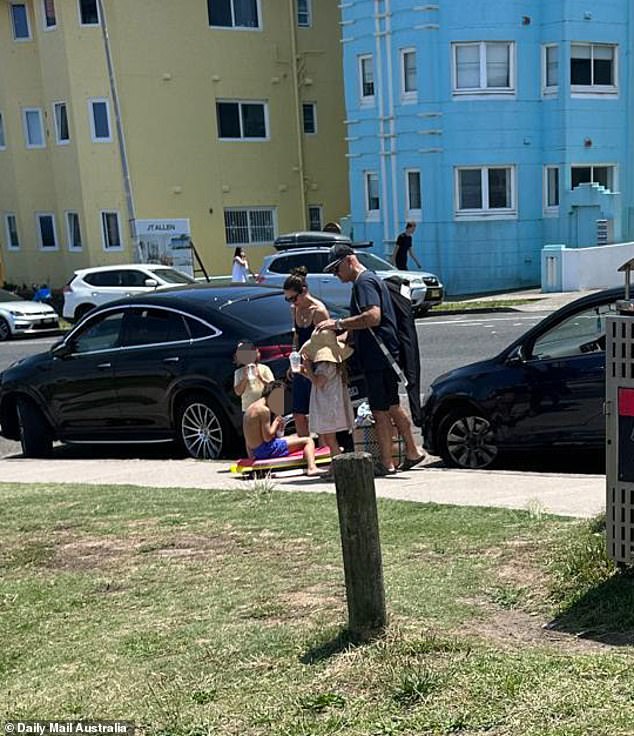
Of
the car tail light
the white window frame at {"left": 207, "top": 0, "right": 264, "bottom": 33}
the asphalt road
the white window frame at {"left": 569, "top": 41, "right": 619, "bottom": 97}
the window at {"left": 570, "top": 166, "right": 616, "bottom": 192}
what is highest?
the white window frame at {"left": 207, "top": 0, "right": 264, "bottom": 33}

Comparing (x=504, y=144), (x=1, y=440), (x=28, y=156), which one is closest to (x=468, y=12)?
(x=504, y=144)

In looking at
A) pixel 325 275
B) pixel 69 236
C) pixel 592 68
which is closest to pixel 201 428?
pixel 325 275

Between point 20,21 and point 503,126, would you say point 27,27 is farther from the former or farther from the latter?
point 503,126

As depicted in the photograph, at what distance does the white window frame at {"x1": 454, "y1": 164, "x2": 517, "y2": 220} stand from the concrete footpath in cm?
1889

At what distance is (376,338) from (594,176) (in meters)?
22.3

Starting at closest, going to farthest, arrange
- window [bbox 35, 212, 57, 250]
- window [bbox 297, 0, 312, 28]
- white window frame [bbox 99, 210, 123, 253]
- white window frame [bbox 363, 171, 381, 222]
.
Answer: white window frame [bbox 363, 171, 381, 222], white window frame [bbox 99, 210, 123, 253], window [bbox 35, 212, 57, 250], window [bbox 297, 0, 312, 28]

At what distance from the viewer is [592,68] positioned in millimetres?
27391

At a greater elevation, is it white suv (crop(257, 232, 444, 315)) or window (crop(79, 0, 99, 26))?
window (crop(79, 0, 99, 26))

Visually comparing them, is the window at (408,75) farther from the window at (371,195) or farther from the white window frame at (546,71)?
the white window frame at (546,71)

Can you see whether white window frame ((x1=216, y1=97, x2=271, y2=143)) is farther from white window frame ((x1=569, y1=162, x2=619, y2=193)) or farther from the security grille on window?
white window frame ((x1=569, y1=162, x2=619, y2=193))

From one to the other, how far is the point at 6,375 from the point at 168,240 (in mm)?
19049

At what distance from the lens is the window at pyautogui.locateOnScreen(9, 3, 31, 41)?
107 ft

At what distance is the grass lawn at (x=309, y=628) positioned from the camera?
3.49 m

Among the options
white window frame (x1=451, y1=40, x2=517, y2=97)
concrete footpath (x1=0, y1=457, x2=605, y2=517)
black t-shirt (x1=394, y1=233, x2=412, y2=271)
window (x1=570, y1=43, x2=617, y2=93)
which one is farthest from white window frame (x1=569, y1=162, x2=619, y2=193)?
concrete footpath (x1=0, y1=457, x2=605, y2=517)
